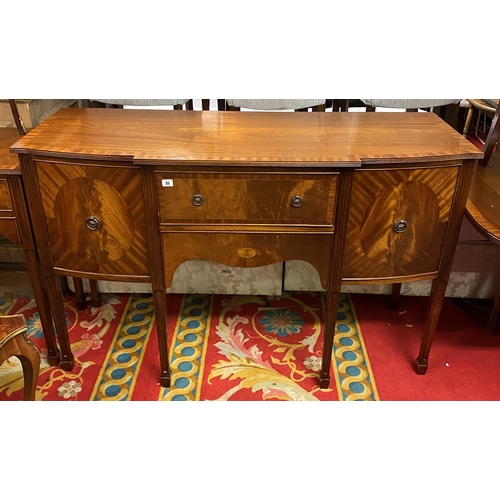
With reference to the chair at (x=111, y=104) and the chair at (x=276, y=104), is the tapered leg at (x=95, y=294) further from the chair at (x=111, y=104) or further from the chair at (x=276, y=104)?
the chair at (x=276, y=104)

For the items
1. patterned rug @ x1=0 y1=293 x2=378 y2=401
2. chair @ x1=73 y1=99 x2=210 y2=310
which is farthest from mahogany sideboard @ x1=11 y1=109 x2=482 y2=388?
chair @ x1=73 y1=99 x2=210 y2=310

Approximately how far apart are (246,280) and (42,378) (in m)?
0.78

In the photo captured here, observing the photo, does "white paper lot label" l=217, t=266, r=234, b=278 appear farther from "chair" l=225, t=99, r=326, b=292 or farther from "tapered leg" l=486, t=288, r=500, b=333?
"tapered leg" l=486, t=288, r=500, b=333

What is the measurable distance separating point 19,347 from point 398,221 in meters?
1.00

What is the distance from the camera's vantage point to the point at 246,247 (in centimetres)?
136

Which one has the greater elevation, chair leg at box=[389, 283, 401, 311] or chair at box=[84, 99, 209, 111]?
chair at box=[84, 99, 209, 111]

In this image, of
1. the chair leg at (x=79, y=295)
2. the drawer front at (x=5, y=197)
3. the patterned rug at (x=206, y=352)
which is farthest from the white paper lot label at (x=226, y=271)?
the drawer front at (x=5, y=197)

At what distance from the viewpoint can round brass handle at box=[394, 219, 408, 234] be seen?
135 centimetres

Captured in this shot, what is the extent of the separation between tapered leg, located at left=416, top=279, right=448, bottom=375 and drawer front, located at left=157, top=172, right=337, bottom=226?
450 mm

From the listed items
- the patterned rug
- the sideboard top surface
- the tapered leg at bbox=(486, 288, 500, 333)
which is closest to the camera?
the sideboard top surface

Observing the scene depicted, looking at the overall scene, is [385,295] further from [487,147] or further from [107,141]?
[107,141]

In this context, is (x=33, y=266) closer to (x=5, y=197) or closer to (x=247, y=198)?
(x=5, y=197)

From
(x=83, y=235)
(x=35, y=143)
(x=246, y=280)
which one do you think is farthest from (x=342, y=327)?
(x=35, y=143)

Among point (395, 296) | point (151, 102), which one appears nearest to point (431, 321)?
point (395, 296)
